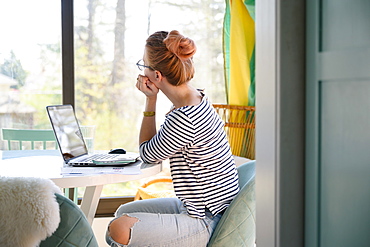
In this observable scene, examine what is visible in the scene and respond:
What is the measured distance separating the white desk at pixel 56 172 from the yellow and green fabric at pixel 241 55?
1.22 metres

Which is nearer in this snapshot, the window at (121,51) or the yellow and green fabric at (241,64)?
the yellow and green fabric at (241,64)

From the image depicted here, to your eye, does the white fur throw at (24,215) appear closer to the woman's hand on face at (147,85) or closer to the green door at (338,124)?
the green door at (338,124)

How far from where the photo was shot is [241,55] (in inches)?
120

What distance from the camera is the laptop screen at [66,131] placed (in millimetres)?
2029

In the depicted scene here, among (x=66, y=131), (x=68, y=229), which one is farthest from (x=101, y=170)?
(x=68, y=229)

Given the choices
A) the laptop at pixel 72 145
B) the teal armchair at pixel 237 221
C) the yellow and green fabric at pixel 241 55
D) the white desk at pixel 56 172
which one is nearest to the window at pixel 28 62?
the white desk at pixel 56 172

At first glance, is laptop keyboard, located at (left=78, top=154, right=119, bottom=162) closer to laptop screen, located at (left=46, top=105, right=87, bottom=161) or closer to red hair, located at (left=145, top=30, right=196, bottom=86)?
laptop screen, located at (left=46, top=105, right=87, bottom=161)

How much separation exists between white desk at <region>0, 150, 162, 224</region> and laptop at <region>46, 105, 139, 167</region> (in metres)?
0.06

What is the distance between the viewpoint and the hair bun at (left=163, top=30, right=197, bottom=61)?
1.93 m

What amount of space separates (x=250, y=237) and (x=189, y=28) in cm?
190

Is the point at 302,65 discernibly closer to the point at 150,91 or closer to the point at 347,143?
the point at 347,143

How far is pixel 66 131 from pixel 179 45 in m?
0.64

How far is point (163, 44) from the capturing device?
77.6 inches

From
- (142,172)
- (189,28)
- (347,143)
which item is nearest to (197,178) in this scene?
(142,172)
